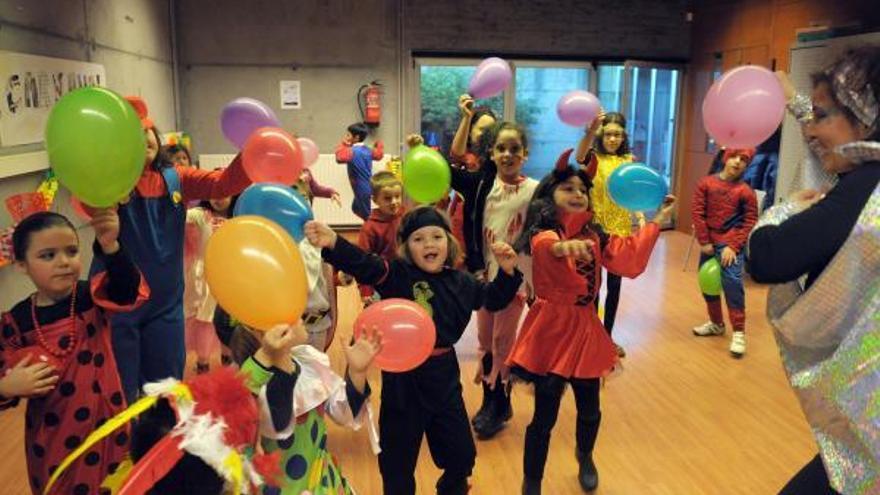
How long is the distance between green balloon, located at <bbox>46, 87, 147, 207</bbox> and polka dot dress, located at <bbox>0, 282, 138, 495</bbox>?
0.27 m

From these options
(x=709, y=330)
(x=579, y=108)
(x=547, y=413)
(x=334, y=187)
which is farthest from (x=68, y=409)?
(x=334, y=187)

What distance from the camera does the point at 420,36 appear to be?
7.21 metres

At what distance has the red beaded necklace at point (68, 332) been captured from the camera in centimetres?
150

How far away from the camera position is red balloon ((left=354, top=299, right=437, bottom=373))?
156 cm

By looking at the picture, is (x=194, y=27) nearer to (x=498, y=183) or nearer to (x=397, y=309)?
(x=498, y=183)

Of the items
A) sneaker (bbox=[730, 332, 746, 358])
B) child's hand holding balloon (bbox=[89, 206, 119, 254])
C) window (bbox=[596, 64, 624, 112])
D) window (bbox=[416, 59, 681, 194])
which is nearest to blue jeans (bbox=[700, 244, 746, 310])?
sneaker (bbox=[730, 332, 746, 358])

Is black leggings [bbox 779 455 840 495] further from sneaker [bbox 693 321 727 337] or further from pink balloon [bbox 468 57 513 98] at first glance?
sneaker [bbox 693 321 727 337]

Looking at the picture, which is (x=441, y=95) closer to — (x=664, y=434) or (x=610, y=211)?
(x=610, y=211)

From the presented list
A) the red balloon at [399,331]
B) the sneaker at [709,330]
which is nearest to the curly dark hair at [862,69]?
the red balloon at [399,331]

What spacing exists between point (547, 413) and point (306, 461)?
3.27ft

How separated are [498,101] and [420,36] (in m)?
1.28

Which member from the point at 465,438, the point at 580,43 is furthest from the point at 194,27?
the point at 465,438

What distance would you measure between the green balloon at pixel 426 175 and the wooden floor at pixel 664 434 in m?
0.85

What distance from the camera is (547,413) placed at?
2143 millimetres
